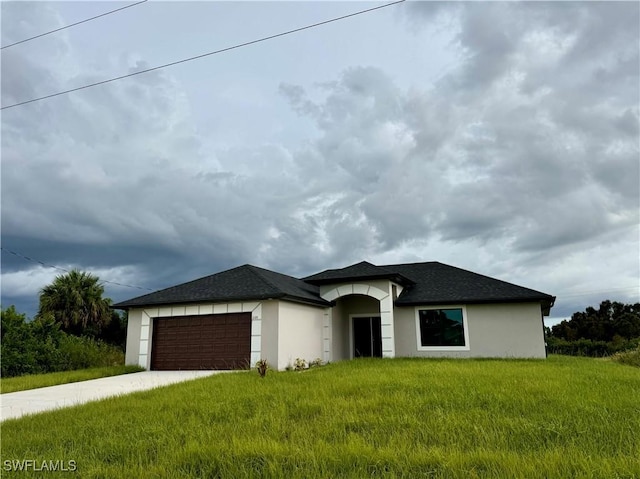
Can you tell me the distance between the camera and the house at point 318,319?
14.6 metres

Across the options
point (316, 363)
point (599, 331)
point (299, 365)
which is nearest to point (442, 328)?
point (316, 363)

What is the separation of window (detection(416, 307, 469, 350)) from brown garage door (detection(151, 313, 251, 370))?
730 cm

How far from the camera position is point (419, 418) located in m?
5.75

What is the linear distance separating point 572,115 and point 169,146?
43.8ft

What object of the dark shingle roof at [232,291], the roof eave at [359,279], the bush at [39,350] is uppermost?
the roof eave at [359,279]

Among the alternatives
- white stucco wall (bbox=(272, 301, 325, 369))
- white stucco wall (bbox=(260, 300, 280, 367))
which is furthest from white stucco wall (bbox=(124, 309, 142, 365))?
white stucco wall (bbox=(272, 301, 325, 369))

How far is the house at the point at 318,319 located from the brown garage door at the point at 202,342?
36mm

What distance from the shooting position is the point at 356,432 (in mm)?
5328

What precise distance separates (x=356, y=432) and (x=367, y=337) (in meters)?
14.3

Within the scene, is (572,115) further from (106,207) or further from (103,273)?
(103,273)

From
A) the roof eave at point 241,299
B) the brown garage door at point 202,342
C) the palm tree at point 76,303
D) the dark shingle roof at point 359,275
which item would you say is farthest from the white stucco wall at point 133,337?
the palm tree at point 76,303

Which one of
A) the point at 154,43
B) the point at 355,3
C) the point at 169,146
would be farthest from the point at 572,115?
the point at 169,146

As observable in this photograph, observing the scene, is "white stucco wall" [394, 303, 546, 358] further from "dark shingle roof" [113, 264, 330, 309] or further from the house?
"dark shingle roof" [113, 264, 330, 309]

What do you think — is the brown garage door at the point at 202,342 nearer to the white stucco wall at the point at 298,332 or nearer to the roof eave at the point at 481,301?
the white stucco wall at the point at 298,332
